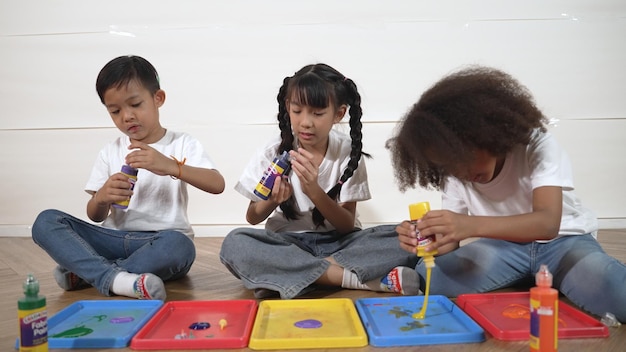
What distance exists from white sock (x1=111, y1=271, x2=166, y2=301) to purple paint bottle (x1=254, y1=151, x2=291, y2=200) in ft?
0.95

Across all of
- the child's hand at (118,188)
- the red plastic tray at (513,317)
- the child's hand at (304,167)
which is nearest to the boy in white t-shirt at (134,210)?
the child's hand at (118,188)

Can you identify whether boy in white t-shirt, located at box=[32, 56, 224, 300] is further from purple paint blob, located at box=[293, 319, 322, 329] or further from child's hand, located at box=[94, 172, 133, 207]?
purple paint blob, located at box=[293, 319, 322, 329]

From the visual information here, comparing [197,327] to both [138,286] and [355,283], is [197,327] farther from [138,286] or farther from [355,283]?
[355,283]

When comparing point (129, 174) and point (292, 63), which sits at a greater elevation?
point (292, 63)

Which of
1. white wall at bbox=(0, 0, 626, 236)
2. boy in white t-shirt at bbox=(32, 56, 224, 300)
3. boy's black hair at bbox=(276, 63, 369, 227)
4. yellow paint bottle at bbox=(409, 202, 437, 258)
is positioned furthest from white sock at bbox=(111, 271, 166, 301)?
white wall at bbox=(0, 0, 626, 236)

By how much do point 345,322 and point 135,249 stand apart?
619 millimetres

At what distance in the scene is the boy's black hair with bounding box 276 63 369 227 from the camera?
1277mm

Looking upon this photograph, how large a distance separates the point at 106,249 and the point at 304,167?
1.80 ft

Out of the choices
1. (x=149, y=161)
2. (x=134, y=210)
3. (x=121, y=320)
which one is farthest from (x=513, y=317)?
(x=134, y=210)

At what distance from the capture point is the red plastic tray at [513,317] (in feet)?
2.99

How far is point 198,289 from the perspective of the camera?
1.32 metres

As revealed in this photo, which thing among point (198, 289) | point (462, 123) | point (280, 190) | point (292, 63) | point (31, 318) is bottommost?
point (198, 289)

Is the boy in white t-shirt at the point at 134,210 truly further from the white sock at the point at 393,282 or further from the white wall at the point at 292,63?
the white wall at the point at 292,63

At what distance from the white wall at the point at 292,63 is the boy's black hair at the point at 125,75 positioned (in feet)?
2.48
